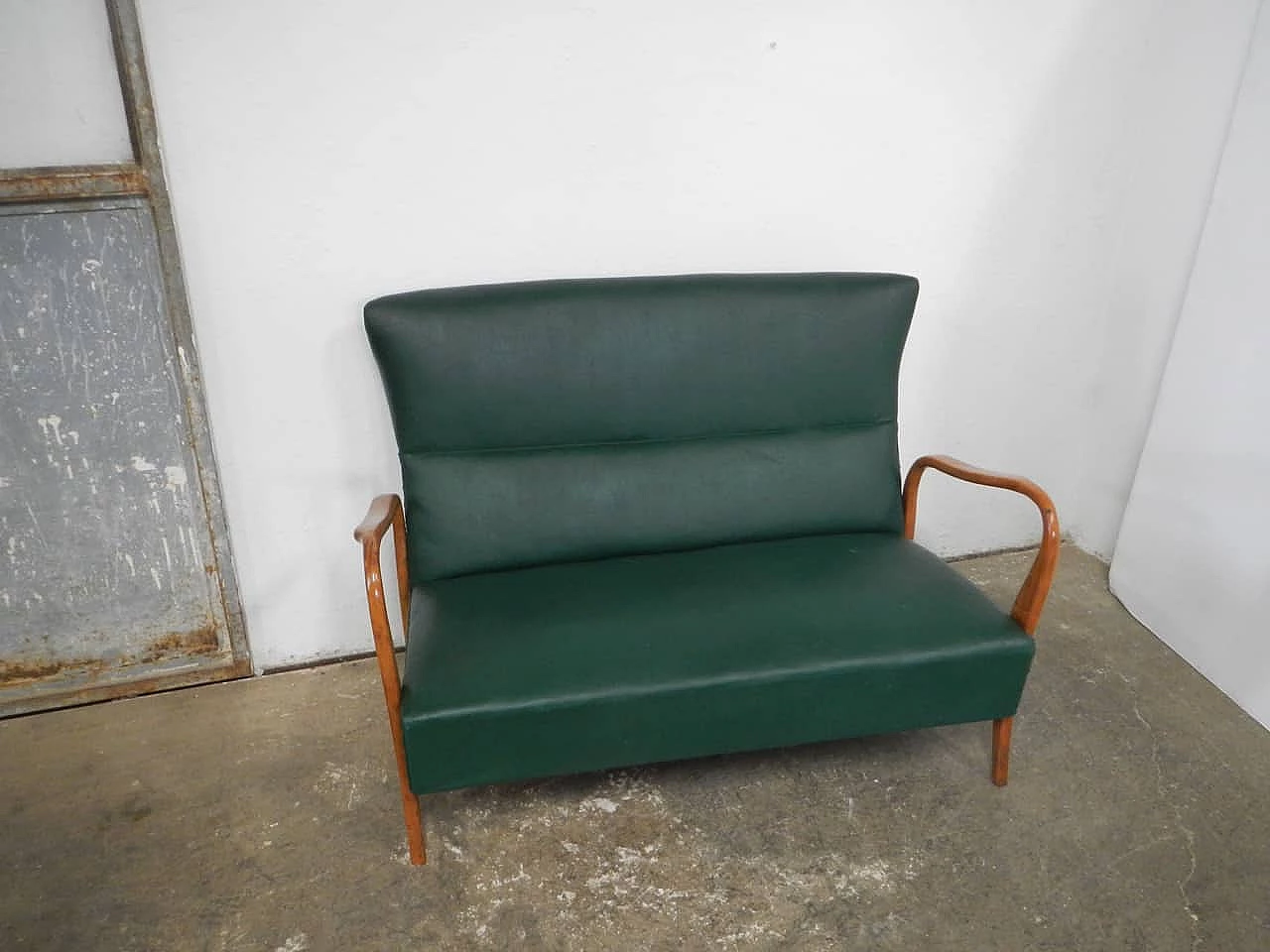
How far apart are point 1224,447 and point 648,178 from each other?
1.56m

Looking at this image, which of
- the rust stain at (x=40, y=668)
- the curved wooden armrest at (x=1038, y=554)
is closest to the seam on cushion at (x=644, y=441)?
the curved wooden armrest at (x=1038, y=554)

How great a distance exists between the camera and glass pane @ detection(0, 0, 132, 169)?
162 cm

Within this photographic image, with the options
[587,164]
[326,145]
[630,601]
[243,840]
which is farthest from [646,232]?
[243,840]

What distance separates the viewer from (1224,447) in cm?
211

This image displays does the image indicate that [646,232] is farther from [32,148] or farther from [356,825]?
[356,825]

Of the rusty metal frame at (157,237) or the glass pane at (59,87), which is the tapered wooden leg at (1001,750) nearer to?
the rusty metal frame at (157,237)

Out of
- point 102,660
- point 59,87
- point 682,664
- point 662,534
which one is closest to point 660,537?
point 662,534

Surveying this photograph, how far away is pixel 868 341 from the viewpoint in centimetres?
198

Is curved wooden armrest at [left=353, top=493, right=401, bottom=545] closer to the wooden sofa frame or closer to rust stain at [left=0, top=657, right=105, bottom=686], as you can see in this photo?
the wooden sofa frame

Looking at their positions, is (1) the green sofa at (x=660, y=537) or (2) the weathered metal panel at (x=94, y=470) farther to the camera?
(2) the weathered metal panel at (x=94, y=470)

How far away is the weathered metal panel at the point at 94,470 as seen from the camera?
1764 millimetres

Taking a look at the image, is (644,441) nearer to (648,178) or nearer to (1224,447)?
Answer: (648,178)

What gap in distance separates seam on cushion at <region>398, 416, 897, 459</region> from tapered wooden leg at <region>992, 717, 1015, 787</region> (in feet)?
2.34

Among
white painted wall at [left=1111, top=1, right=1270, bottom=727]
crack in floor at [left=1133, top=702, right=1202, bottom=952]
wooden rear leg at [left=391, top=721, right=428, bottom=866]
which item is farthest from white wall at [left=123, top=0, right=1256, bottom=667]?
crack in floor at [left=1133, top=702, right=1202, bottom=952]
